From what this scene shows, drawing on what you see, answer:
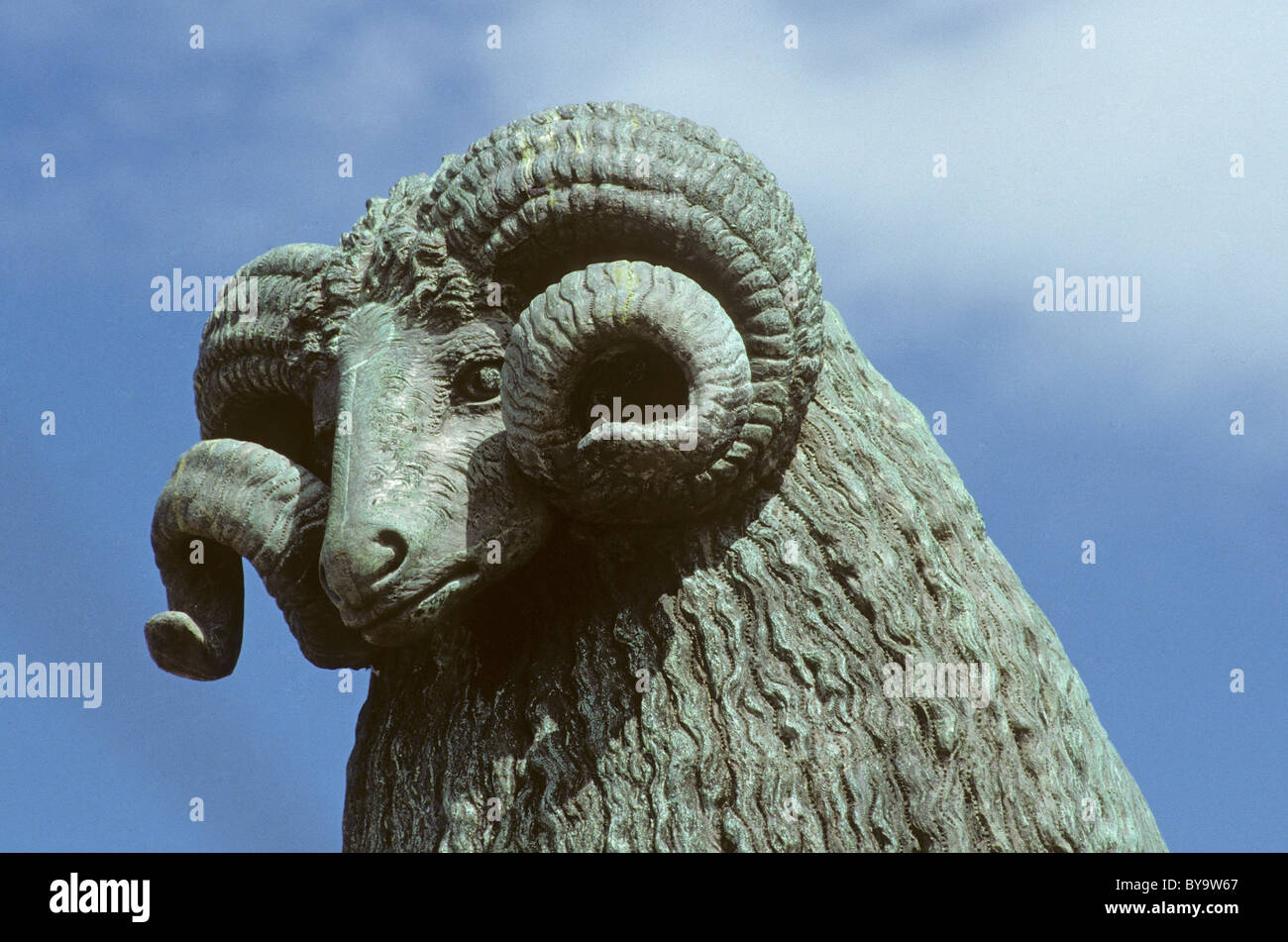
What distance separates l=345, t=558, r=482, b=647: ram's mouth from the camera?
6773 millimetres

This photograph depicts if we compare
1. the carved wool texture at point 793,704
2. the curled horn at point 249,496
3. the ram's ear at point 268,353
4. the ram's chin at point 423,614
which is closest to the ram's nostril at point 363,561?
the ram's chin at point 423,614

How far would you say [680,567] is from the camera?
23.2 feet

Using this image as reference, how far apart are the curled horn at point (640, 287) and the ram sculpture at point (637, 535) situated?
10mm

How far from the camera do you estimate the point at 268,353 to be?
7523mm

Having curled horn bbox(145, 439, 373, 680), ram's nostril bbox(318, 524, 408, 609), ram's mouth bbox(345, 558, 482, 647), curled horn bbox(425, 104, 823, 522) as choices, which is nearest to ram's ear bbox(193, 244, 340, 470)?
curled horn bbox(145, 439, 373, 680)

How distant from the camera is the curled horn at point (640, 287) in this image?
21.8 ft

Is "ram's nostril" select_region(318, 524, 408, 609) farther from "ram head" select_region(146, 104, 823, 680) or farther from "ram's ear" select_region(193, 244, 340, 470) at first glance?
"ram's ear" select_region(193, 244, 340, 470)

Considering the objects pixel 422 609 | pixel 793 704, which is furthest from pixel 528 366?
pixel 793 704

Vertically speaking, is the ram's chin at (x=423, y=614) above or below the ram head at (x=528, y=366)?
below

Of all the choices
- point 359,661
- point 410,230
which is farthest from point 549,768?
point 410,230

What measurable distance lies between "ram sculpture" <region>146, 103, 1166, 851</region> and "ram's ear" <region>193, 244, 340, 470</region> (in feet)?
0.09

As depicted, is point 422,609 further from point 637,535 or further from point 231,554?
point 231,554

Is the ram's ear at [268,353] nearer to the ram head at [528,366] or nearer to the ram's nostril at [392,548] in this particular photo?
the ram head at [528,366]

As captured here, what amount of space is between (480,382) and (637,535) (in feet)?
2.34
